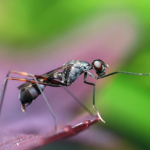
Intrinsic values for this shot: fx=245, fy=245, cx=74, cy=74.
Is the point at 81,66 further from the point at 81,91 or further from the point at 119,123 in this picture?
the point at 119,123

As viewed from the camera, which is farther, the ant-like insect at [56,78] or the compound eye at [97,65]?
the compound eye at [97,65]

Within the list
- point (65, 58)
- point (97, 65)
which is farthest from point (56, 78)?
point (97, 65)

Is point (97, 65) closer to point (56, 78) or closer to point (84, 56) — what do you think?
point (84, 56)

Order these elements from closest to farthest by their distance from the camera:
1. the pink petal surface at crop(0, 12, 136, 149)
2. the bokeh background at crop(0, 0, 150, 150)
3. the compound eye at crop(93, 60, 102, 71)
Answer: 1. the bokeh background at crop(0, 0, 150, 150)
2. the pink petal surface at crop(0, 12, 136, 149)
3. the compound eye at crop(93, 60, 102, 71)

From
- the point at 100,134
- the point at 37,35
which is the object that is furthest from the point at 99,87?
the point at 37,35

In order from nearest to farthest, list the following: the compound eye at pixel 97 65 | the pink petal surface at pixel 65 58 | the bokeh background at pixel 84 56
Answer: the bokeh background at pixel 84 56 → the pink petal surface at pixel 65 58 → the compound eye at pixel 97 65

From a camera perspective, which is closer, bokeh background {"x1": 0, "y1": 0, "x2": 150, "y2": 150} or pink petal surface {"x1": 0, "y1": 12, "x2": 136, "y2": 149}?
bokeh background {"x1": 0, "y1": 0, "x2": 150, "y2": 150}

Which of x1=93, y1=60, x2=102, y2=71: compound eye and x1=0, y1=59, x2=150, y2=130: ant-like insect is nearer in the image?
x1=0, y1=59, x2=150, y2=130: ant-like insect

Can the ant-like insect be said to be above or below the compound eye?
below

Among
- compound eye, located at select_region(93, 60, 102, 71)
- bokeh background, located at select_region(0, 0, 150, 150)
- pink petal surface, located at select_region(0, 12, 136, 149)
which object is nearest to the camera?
bokeh background, located at select_region(0, 0, 150, 150)
